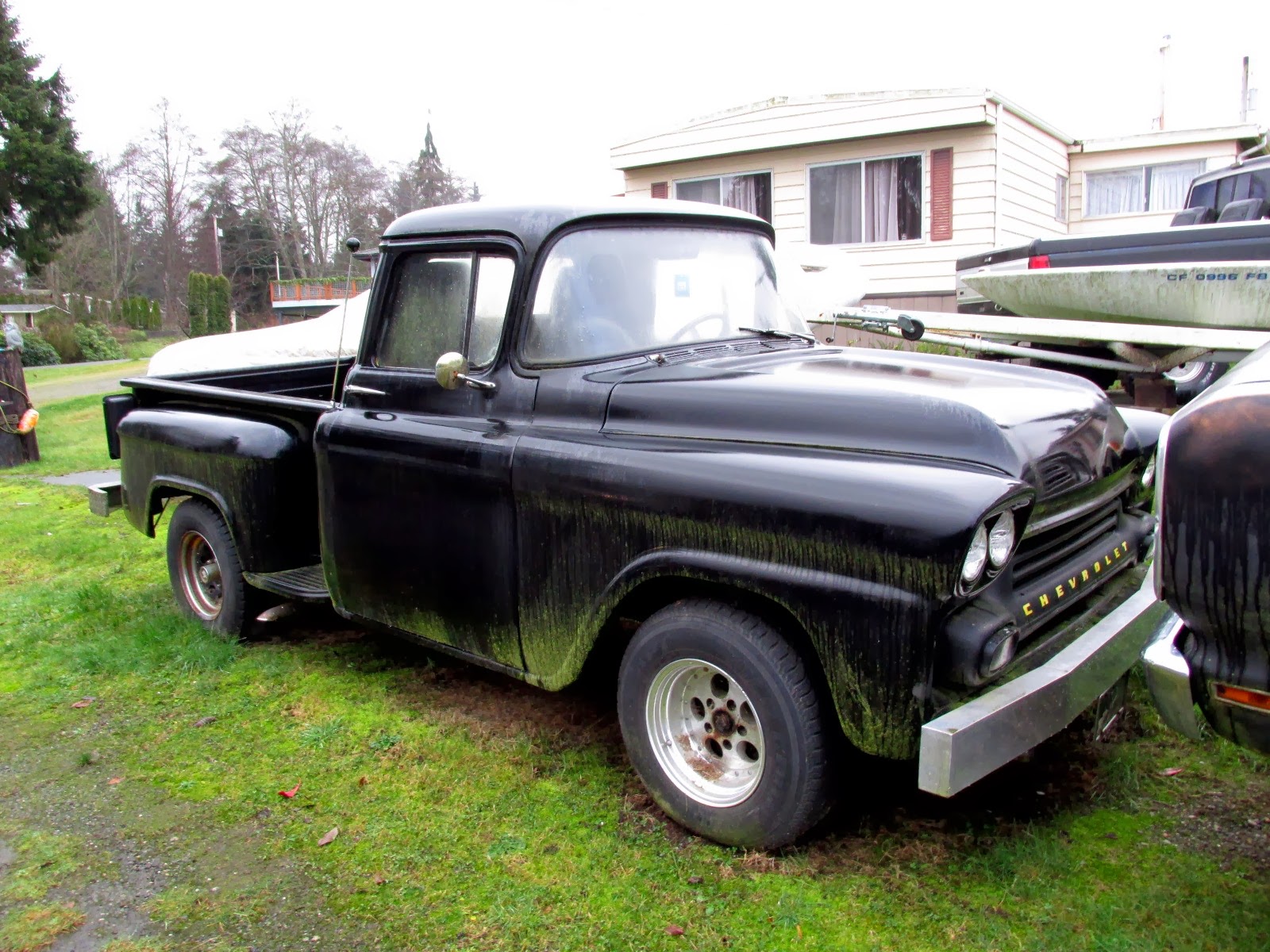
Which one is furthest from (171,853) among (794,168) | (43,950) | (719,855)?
(794,168)

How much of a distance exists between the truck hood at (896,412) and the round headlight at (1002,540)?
0.13 metres

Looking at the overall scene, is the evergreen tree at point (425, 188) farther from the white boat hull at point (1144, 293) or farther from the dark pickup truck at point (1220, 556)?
the dark pickup truck at point (1220, 556)

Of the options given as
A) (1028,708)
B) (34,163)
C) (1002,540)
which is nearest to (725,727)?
(1028,708)

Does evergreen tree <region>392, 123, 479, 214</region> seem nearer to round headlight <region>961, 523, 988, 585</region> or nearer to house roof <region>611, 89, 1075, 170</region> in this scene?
house roof <region>611, 89, 1075, 170</region>

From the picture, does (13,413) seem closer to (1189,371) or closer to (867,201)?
(867,201)

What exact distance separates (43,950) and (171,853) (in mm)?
518

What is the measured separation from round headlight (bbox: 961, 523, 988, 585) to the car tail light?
2.00 feet

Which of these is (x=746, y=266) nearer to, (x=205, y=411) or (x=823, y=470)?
(x=823, y=470)

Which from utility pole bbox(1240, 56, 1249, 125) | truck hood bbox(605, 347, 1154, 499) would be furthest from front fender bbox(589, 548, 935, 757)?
utility pole bbox(1240, 56, 1249, 125)

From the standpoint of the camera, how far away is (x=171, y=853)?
338cm

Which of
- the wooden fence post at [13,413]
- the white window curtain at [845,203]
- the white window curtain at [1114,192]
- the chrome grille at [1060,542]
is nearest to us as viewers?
the chrome grille at [1060,542]

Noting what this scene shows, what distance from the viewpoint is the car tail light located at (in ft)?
7.54

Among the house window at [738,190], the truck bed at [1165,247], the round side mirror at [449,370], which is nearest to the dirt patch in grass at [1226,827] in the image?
the round side mirror at [449,370]

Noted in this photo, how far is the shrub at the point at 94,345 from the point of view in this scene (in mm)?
32688
